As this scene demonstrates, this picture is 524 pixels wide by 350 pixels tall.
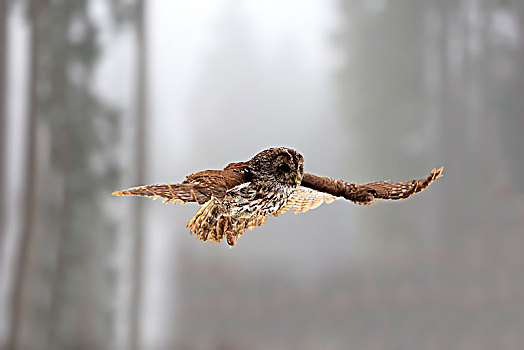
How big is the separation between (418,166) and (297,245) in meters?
0.38

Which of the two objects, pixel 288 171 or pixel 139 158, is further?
pixel 139 158

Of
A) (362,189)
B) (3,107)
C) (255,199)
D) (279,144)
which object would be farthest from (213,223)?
(3,107)

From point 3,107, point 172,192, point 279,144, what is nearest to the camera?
point 172,192

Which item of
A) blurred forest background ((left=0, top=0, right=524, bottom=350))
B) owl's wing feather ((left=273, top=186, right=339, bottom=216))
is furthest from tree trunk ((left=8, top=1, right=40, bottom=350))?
owl's wing feather ((left=273, top=186, right=339, bottom=216))

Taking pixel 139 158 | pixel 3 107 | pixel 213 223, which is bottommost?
pixel 213 223

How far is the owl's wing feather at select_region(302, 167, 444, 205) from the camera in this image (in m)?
0.41

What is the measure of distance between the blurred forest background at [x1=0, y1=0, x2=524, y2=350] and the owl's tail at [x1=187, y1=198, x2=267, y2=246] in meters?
0.92

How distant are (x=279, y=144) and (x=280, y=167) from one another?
0.94 metres

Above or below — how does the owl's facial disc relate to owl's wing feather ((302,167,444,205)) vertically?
above

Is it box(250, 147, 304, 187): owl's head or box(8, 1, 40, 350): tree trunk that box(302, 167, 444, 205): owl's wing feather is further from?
box(8, 1, 40, 350): tree trunk

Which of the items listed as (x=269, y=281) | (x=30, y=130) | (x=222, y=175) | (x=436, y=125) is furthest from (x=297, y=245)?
(x=222, y=175)

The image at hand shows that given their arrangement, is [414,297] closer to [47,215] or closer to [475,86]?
[475,86]

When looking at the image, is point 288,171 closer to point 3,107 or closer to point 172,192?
point 172,192

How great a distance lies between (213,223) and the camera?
38 cm
